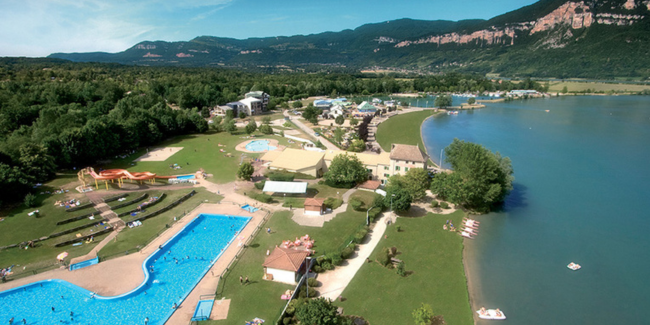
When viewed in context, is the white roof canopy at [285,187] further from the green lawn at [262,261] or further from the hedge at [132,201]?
the hedge at [132,201]

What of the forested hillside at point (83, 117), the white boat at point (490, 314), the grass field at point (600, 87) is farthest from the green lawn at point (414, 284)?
the grass field at point (600, 87)

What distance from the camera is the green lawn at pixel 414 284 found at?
24219 mm

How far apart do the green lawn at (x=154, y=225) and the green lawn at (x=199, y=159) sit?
580 centimetres

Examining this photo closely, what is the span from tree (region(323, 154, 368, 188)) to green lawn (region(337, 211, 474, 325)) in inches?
462

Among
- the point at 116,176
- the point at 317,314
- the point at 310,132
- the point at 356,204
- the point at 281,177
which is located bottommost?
the point at 356,204

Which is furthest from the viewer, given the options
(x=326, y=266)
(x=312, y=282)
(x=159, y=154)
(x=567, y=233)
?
(x=159, y=154)

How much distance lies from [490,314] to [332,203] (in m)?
20.3

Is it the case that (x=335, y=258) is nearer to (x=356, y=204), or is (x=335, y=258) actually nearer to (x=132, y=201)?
(x=356, y=204)

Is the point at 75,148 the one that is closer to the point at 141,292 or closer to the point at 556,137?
the point at 141,292

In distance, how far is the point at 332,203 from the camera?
40.5 meters

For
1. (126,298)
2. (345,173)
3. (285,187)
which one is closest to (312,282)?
(126,298)

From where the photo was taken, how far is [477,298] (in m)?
26.7

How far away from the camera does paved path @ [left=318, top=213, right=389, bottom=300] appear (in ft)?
85.9

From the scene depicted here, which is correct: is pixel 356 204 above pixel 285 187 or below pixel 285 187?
below
